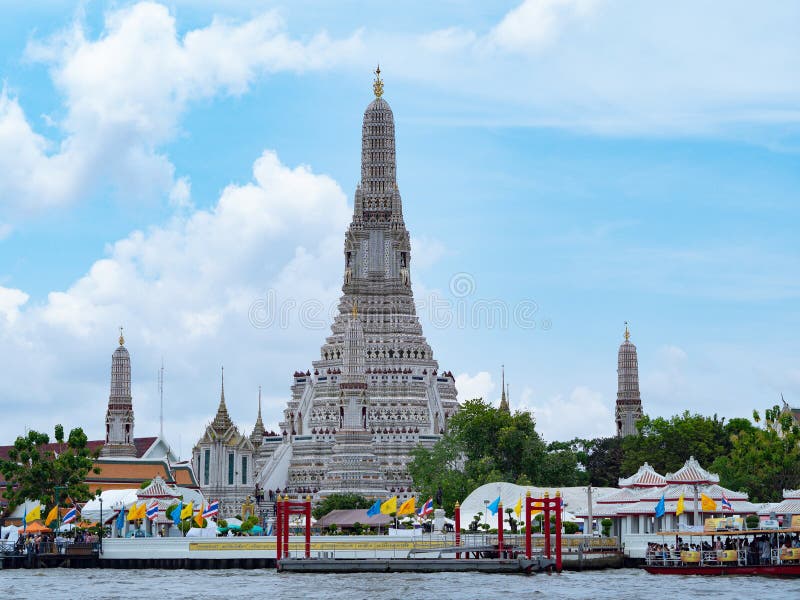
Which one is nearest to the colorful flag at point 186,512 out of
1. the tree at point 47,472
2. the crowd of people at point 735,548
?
the tree at point 47,472

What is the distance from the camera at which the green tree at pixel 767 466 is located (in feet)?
392

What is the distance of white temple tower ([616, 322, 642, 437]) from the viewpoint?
156 meters

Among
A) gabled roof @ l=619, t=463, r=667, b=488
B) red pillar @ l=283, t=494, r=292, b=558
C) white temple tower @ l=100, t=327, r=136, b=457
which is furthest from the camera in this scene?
white temple tower @ l=100, t=327, r=136, b=457

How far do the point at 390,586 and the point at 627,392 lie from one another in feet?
241

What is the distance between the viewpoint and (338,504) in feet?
456

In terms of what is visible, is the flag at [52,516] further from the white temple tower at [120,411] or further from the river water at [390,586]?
the white temple tower at [120,411]

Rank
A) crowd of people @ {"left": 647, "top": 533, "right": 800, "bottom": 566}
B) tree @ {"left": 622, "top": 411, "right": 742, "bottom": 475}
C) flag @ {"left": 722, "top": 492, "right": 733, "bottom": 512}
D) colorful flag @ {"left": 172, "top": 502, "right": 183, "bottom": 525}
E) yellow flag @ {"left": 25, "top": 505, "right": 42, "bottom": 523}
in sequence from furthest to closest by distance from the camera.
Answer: tree @ {"left": 622, "top": 411, "right": 742, "bottom": 475} → yellow flag @ {"left": 25, "top": 505, "right": 42, "bottom": 523} → colorful flag @ {"left": 172, "top": 502, "right": 183, "bottom": 525} → flag @ {"left": 722, "top": 492, "right": 733, "bottom": 512} → crowd of people @ {"left": 647, "top": 533, "right": 800, "bottom": 566}

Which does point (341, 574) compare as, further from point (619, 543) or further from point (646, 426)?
point (646, 426)

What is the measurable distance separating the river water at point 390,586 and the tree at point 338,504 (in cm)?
3812

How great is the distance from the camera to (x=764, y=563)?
299 feet

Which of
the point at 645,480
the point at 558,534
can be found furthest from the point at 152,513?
the point at 645,480

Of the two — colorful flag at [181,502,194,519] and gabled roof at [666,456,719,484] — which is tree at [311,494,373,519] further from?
gabled roof at [666,456,719,484]

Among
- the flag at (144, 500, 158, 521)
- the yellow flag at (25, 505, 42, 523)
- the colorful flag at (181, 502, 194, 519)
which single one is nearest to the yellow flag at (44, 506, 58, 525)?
the yellow flag at (25, 505, 42, 523)

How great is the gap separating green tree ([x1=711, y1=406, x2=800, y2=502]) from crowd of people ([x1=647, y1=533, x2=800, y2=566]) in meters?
24.4
